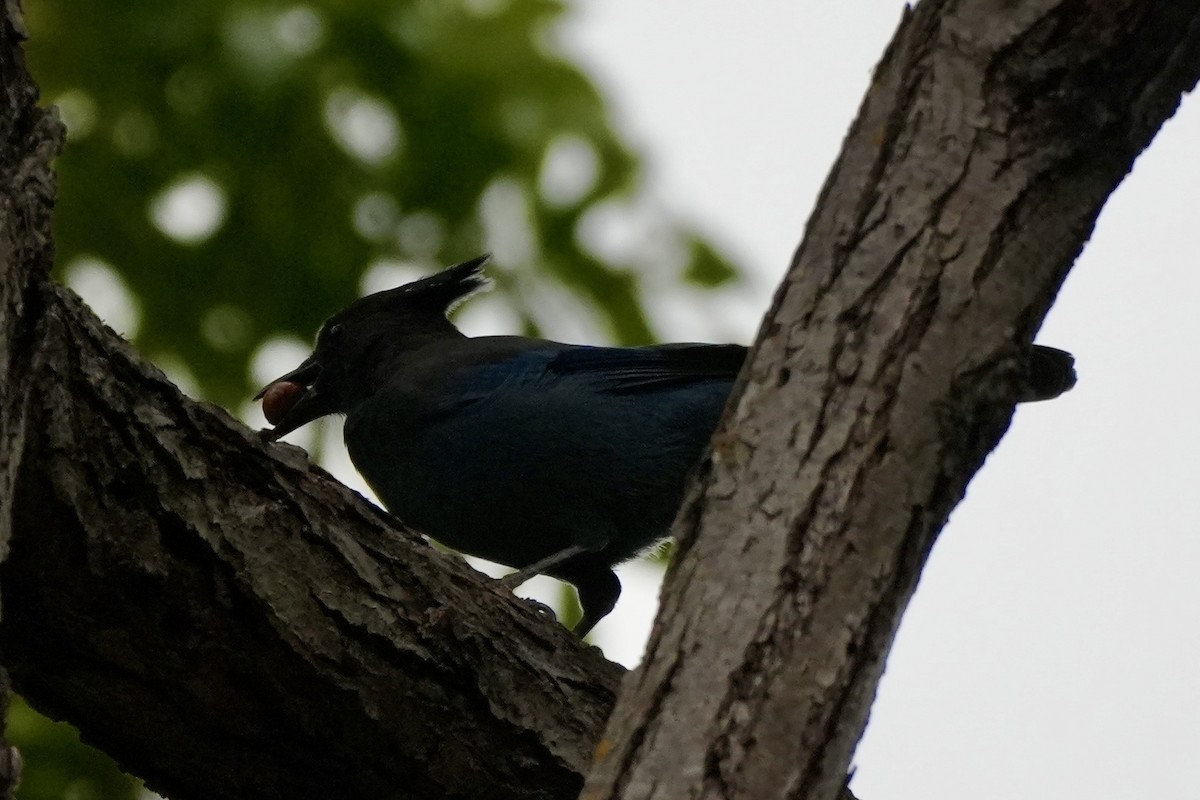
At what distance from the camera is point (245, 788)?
11.9 feet

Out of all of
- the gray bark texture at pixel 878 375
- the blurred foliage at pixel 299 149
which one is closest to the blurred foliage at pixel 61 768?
the blurred foliage at pixel 299 149

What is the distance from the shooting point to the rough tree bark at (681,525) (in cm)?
230

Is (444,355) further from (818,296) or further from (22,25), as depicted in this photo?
(818,296)

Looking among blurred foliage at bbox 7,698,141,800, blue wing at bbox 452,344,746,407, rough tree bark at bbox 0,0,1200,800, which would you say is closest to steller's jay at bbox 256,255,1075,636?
blue wing at bbox 452,344,746,407

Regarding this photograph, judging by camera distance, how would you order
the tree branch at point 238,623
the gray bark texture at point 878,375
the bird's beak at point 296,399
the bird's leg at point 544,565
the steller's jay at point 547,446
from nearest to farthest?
1. the gray bark texture at point 878,375
2. the tree branch at point 238,623
3. the bird's leg at point 544,565
4. the steller's jay at point 547,446
5. the bird's beak at point 296,399

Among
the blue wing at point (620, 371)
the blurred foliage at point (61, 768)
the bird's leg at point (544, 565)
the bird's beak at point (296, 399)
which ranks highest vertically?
the blue wing at point (620, 371)

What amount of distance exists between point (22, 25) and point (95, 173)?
2.10 metres

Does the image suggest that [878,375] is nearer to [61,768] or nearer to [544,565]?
[544,565]

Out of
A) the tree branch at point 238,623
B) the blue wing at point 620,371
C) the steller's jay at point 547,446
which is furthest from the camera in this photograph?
the blue wing at point 620,371

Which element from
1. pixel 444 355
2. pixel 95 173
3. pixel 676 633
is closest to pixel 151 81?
pixel 95 173

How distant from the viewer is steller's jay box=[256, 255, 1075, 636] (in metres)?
4.70

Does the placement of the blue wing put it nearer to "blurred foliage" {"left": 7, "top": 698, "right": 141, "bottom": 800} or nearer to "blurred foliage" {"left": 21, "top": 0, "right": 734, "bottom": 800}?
"blurred foliage" {"left": 21, "top": 0, "right": 734, "bottom": 800}

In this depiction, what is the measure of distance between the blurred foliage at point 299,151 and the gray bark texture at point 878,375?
7.23 ft

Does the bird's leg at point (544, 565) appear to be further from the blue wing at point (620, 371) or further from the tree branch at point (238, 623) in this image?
the tree branch at point (238, 623)
